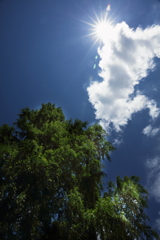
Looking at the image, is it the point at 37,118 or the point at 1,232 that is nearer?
the point at 1,232

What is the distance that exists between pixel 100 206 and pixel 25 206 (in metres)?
3.50

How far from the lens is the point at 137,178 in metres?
9.61

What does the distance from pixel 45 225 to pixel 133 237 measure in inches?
169

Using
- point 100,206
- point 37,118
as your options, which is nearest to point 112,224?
point 100,206

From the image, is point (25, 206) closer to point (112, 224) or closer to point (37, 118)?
point (112, 224)

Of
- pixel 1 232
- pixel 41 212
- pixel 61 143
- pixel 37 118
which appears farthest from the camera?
pixel 37 118

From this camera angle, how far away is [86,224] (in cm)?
657

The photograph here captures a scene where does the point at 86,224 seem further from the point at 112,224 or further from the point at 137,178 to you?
the point at 137,178

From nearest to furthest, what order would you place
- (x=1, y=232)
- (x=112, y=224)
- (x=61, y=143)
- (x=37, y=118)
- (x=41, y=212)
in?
(x=1, y=232), (x=112, y=224), (x=41, y=212), (x=61, y=143), (x=37, y=118)

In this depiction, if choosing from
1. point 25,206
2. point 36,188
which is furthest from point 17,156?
point 25,206

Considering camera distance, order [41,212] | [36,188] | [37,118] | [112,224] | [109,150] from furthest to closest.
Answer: [37,118] < [109,150] < [36,188] < [41,212] < [112,224]

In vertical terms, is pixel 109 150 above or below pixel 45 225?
above

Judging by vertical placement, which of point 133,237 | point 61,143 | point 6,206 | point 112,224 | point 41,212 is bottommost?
point 133,237

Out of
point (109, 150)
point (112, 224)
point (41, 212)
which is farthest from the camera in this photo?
point (109, 150)
